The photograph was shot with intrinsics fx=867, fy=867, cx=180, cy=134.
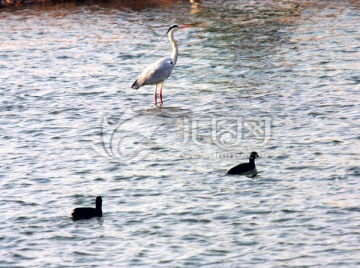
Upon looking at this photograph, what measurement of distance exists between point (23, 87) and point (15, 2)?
20.2m

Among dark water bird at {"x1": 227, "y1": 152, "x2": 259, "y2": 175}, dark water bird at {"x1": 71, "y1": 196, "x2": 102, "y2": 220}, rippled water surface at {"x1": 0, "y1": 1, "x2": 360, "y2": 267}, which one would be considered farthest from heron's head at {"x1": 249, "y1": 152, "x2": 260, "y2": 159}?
dark water bird at {"x1": 71, "y1": 196, "x2": 102, "y2": 220}

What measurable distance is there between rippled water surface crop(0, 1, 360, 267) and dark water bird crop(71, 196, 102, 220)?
0.52ft

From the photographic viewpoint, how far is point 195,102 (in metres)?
26.6

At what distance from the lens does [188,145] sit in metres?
22.2

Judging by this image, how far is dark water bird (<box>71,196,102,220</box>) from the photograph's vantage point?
16.8m

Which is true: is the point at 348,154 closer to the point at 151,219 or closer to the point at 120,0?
the point at 151,219

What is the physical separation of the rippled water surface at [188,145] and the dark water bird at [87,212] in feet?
0.52

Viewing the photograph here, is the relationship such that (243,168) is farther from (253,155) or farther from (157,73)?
(157,73)

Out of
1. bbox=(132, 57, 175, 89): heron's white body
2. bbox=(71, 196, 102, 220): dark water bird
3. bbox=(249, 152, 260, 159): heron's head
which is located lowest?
bbox=(71, 196, 102, 220): dark water bird

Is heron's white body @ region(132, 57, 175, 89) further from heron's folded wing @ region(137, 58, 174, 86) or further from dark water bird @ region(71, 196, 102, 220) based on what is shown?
dark water bird @ region(71, 196, 102, 220)

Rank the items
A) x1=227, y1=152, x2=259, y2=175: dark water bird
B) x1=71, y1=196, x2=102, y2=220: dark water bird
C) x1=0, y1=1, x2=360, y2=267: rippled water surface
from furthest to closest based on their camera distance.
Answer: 1. x1=227, y1=152, x2=259, y2=175: dark water bird
2. x1=71, y1=196, x2=102, y2=220: dark water bird
3. x1=0, y1=1, x2=360, y2=267: rippled water surface

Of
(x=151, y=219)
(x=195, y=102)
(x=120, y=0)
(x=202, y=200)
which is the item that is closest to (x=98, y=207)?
(x=151, y=219)

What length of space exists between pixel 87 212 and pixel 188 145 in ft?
19.3

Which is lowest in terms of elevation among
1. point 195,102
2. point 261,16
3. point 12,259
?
point 12,259
